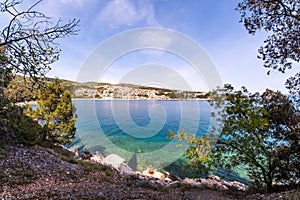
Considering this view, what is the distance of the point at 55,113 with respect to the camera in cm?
1709

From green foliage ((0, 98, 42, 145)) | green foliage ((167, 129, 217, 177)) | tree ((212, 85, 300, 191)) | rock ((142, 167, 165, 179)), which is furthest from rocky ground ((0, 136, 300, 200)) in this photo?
rock ((142, 167, 165, 179))

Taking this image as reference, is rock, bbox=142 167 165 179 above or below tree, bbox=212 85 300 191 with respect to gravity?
below

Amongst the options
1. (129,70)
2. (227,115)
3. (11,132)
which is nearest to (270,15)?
(227,115)

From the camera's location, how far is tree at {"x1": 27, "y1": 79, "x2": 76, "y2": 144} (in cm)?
1670

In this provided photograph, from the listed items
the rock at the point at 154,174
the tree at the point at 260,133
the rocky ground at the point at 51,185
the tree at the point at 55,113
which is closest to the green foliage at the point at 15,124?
the rocky ground at the point at 51,185

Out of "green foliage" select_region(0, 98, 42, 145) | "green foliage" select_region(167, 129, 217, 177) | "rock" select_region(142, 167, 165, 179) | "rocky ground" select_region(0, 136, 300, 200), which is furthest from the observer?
"rock" select_region(142, 167, 165, 179)

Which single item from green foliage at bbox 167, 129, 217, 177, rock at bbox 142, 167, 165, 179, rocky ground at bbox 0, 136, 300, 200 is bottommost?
rock at bbox 142, 167, 165, 179

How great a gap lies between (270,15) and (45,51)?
7.23 m

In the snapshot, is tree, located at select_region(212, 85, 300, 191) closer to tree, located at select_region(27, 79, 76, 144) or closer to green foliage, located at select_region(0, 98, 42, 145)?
green foliage, located at select_region(0, 98, 42, 145)

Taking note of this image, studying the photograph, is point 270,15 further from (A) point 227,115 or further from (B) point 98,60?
(B) point 98,60

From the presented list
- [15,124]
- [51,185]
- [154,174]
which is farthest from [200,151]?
[15,124]

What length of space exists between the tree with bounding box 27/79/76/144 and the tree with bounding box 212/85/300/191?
1559cm

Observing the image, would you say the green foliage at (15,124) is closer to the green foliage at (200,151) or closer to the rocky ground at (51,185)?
the rocky ground at (51,185)

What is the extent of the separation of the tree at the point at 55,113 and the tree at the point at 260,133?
1559cm
